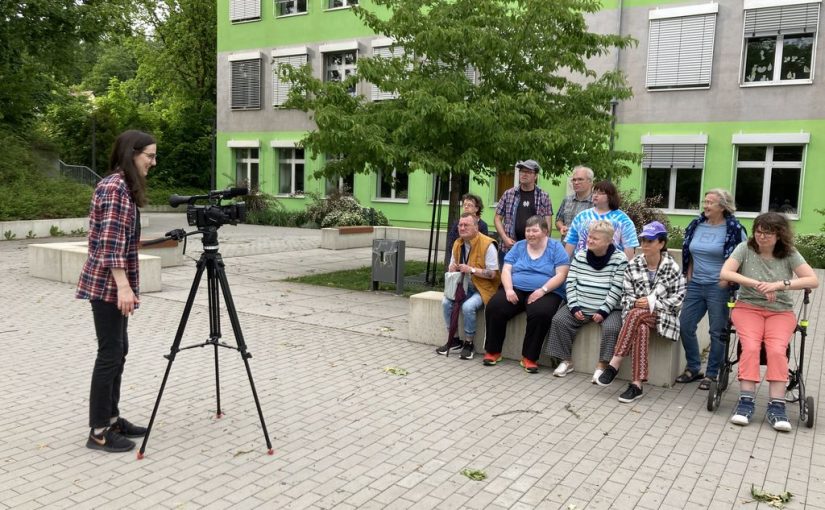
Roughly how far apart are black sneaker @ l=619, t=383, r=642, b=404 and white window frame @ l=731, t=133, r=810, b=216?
15.1 metres

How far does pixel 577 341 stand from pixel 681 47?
16339mm

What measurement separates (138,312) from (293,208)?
19794 mm

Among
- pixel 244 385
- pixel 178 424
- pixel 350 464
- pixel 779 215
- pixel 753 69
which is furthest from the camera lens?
pixel 753 69

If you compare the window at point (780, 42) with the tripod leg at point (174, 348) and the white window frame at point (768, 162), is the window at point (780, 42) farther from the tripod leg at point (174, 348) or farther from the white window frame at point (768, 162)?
the tripod leg at point (174, 348)

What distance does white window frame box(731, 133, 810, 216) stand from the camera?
1905cm

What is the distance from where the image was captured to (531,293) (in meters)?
7.01

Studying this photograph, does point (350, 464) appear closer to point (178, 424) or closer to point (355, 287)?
point (178, 424)

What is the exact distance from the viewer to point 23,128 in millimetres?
27406

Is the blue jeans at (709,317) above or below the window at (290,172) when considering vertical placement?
below

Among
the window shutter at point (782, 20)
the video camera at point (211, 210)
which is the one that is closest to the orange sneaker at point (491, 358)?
the video camera at point (211, 210)

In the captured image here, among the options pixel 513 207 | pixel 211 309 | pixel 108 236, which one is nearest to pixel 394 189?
pixel 513 207

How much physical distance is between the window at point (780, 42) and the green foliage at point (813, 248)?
4.21 metres

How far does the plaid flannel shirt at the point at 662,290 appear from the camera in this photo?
6.16 m

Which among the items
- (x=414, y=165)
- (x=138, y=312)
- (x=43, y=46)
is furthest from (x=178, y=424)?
(x=43, y=46)
